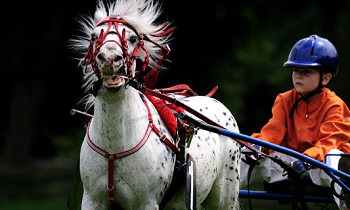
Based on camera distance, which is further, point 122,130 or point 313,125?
point 313,125

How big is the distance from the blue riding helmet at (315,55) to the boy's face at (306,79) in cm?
11

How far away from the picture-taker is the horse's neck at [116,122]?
291 centimetres

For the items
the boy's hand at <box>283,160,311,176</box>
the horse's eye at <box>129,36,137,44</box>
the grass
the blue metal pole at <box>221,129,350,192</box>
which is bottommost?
the grass

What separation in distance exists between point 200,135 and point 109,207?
3.29 feet

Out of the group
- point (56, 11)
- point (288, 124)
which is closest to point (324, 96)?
point (288, 124)

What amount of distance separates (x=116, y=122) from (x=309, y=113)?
6.58 feet

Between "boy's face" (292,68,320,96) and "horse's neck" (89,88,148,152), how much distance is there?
1.79 m

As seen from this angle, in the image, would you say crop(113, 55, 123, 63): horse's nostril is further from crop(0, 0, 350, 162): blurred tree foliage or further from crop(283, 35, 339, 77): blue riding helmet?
crop(0, 0, 350, 162): blurred tree foliage

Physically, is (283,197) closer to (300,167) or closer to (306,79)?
(300,167)

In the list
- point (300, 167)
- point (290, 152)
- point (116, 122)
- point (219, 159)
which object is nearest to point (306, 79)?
point (300, 167)

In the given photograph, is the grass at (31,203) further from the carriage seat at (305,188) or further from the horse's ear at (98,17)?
the horse's ear at (98,17)

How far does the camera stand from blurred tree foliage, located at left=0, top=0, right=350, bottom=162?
34.0 ft

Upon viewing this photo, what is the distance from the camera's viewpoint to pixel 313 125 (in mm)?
4051

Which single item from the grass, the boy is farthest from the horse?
the grass
